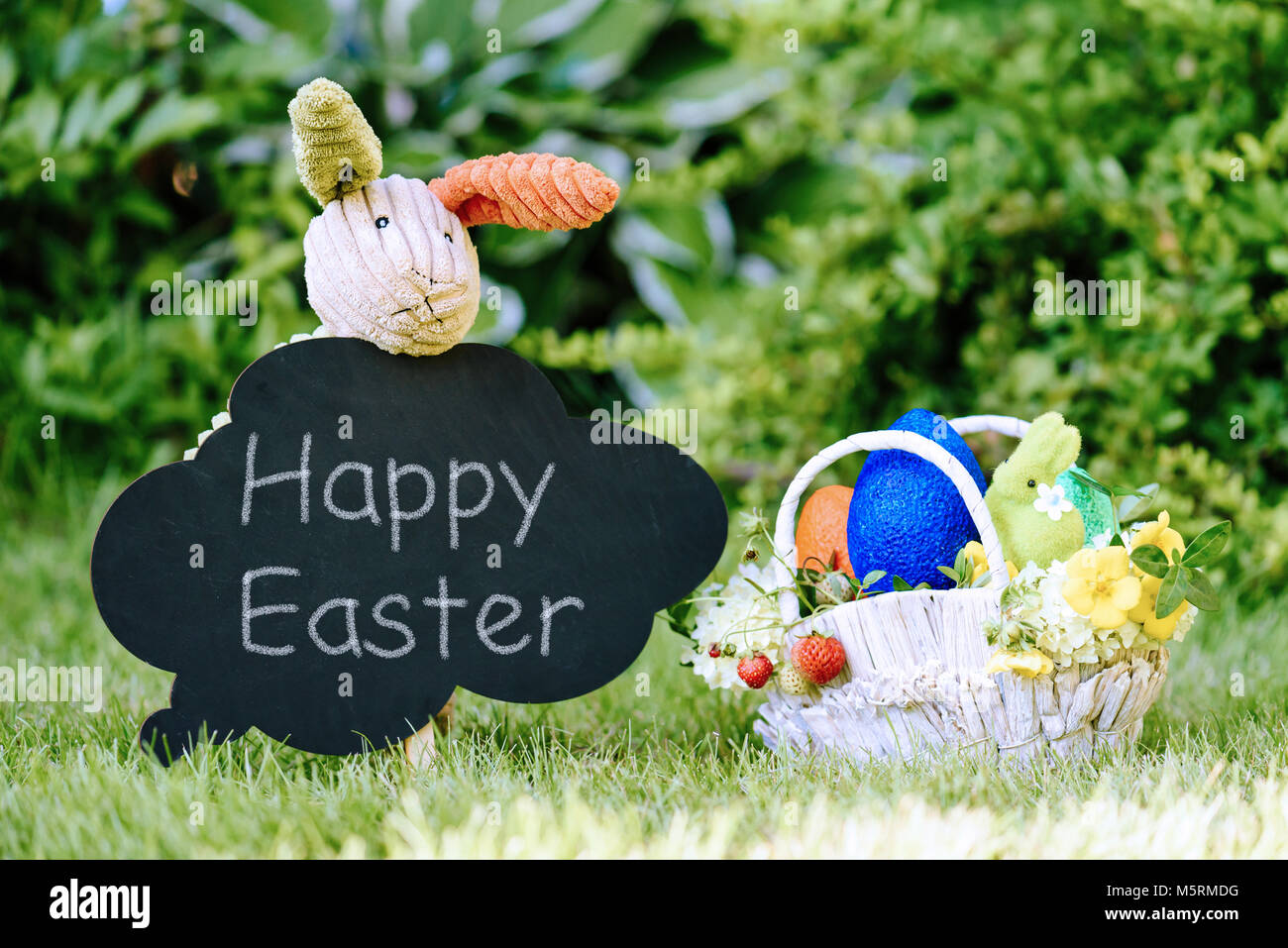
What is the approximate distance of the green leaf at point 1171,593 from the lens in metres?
1.38

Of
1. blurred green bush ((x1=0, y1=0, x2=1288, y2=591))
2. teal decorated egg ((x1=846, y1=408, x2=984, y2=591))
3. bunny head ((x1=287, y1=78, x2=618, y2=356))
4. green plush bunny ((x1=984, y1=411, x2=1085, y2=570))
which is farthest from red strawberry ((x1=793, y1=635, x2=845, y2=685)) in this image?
blurred green bush ((x1=0, y1=0, x2=1288, y2=591))

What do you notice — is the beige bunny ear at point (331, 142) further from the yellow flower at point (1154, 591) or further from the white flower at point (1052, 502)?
the yellow flower at point (1154, 591)

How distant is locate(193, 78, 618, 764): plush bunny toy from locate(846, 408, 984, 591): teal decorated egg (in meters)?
0.53

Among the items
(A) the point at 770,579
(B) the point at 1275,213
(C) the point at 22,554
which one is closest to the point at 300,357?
(A) the point at 770,579

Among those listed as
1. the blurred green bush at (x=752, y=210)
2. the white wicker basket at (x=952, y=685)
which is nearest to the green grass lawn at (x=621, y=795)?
the white wicker basket at (x=952, y=685)

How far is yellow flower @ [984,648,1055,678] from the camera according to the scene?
1354 mm

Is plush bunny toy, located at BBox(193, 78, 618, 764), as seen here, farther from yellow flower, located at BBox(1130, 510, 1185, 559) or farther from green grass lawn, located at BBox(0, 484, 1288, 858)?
yellow flower, located at BBox(1130, 510, 1185, 559)

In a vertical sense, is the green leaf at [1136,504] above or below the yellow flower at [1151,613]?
above

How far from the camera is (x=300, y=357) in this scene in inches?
58.7

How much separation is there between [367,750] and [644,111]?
2236 mm

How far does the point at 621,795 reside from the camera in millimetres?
1348

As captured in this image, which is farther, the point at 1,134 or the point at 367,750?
the point at 1,134

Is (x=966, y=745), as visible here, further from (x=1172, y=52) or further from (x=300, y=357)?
(x=1172, y=52)

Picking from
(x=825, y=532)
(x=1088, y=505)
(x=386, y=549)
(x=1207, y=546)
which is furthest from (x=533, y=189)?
(x=1207, y=546)
